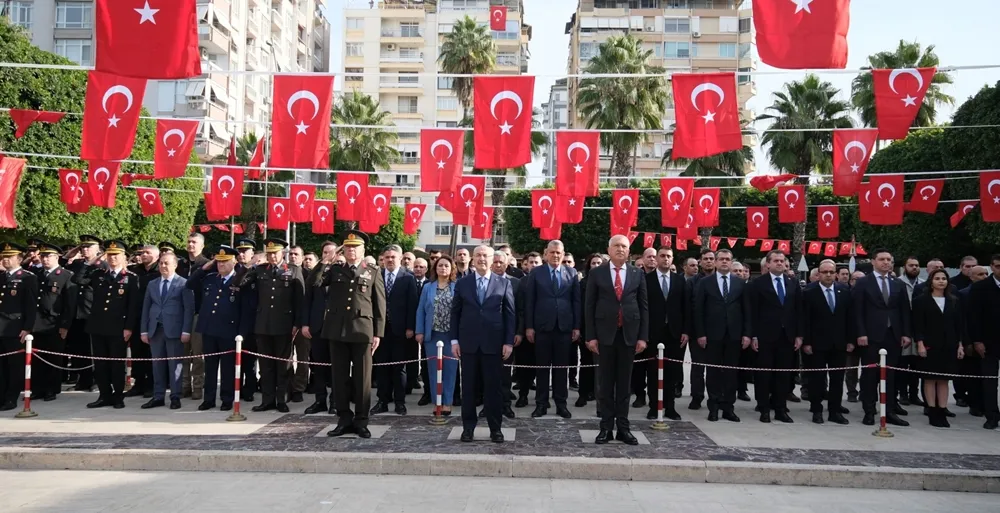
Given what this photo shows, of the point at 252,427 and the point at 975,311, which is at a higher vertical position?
the point at 975,311

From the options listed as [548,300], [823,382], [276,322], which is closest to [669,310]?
[548,300]

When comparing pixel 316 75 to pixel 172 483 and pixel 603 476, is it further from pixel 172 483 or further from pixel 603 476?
pixel 603 476

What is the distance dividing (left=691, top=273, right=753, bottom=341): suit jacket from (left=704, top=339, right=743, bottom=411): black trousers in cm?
12

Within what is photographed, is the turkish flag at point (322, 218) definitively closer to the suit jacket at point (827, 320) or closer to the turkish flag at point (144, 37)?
the turkish flag at point (144, 37)

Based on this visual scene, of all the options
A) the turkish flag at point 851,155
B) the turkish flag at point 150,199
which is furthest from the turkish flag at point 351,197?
the turkish flag at point 851,155

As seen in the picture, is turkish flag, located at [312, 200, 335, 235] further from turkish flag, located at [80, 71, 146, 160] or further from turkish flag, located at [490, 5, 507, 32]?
turkish flag, located at [490, 5, 507, 32]

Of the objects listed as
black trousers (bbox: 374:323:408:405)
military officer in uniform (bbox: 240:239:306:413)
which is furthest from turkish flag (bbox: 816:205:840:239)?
military officer in uniform (bbox: 240:239:306:413)

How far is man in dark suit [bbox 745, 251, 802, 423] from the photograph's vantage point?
33.8 ft

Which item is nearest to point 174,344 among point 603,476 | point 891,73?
point 603,476

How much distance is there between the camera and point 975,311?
10.4 m

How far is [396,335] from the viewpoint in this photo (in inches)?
420

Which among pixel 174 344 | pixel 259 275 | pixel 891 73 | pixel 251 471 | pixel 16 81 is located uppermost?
pixel 16 81

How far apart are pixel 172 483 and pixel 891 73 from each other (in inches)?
414

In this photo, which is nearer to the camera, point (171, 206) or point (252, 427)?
point (252, 427)
